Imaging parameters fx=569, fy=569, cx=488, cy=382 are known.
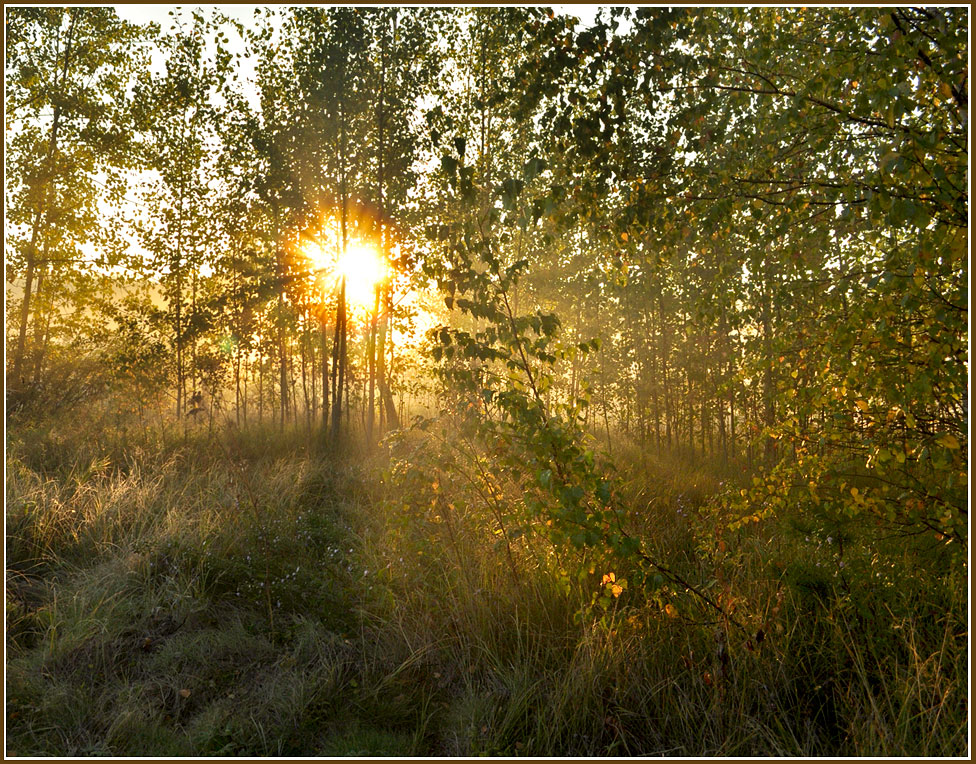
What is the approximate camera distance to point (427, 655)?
130 inches

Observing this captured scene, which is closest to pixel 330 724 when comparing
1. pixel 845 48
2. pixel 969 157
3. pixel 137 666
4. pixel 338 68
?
pixel 137 666

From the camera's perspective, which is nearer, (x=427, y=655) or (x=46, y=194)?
(x=427, y=655)

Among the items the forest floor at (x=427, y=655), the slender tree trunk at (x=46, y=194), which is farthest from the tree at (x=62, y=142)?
the forest floor at (x=427, y=655)

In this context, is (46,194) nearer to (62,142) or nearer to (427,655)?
(62,142)

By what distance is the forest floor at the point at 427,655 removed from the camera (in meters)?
2.61

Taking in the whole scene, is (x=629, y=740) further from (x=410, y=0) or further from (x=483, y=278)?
(x=410, y=0)

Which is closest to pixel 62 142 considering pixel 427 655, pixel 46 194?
pixel 46 194

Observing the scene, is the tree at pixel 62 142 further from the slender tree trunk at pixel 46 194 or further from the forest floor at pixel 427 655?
the forest floor at pixel 427 655

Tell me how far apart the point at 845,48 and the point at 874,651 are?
292 centimetres

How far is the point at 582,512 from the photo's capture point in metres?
2.45

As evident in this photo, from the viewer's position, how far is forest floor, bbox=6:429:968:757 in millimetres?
2613

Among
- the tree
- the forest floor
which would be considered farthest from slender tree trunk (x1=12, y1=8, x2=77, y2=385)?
the forest floor

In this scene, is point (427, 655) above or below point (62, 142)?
below

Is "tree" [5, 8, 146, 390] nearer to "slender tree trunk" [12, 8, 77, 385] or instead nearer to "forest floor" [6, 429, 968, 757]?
"slender tree trunk" [12, 8, 77, 385]
